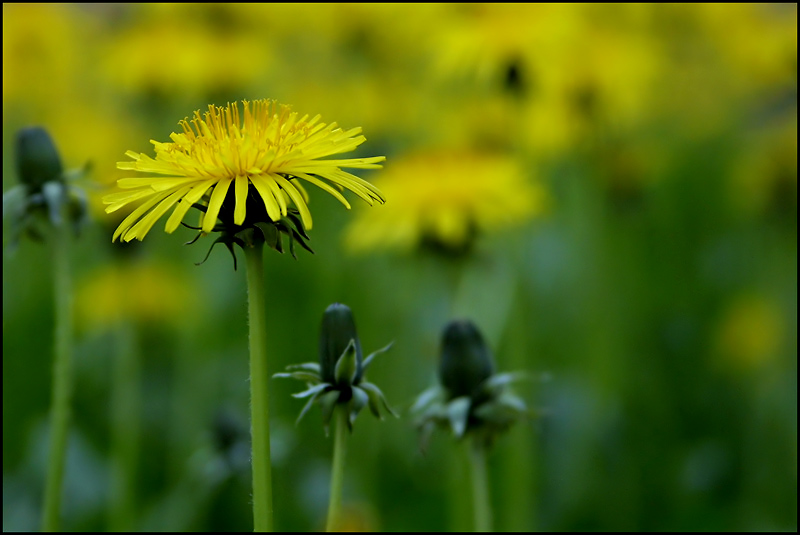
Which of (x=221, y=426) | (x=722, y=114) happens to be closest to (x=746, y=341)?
(x=221, y=426)

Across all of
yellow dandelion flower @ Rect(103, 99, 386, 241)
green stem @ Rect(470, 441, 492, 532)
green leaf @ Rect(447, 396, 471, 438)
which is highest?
yellow dandelion flower @ Rect(103, 99, 386, 241)

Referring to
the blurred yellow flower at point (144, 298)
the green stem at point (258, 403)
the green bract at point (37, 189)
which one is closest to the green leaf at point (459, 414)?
the green stem at point (258, 403)

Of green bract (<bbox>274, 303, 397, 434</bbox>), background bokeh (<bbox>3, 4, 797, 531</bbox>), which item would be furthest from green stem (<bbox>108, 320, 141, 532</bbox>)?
green bract (<bbox>274, 303, 397, 434</bbox>)

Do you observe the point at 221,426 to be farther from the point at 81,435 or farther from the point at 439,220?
the point at 81,435

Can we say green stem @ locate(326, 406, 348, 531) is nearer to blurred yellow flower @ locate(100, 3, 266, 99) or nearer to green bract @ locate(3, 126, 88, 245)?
green bract @ locate(3, 126, 88, 245)

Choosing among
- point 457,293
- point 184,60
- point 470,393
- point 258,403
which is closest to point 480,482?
point 470,393

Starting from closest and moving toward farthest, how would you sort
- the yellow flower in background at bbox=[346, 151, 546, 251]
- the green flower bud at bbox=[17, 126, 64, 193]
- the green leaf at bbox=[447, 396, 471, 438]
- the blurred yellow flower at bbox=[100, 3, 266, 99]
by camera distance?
the green leaf at bbox=[447, 396, 471, 438], the green flower bud at bbox=[17, 126, 64, 193], the yellow flower in background at bbox=[346, 151, 546, 251], the blurred yellow flower at bbox=[100, 3, 266, 99]
